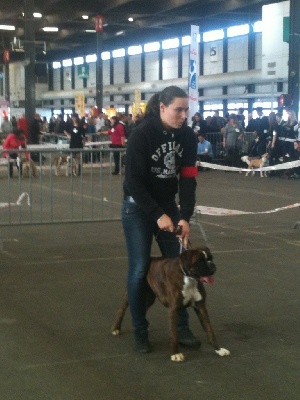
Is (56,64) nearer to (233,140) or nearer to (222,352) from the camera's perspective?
(233,140)

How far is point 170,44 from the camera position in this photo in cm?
5062

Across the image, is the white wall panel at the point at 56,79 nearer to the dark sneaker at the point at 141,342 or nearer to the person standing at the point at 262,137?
the person standing at the point at 262,137

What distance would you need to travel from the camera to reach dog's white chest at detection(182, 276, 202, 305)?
5.20m

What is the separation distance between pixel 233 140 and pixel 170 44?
26.1 metres

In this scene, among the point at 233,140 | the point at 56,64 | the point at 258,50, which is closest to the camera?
the point at 233,140

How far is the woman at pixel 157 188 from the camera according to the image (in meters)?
5.26

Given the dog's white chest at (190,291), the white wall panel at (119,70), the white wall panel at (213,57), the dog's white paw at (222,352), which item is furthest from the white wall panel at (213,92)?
the dog's white chest at (190,291)

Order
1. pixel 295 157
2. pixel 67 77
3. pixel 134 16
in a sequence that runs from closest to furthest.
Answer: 1. pixel 295 157
2. pixel 134 16
3. pixel 67 77

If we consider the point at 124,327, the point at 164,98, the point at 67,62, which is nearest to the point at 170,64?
the point at 67,62

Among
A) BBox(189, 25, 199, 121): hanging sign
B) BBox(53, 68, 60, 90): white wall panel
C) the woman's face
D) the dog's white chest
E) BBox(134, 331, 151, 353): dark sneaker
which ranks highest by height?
BBox(53, 68, 60, 90): white wall panel

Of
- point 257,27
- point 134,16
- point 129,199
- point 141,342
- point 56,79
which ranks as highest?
point 134,16

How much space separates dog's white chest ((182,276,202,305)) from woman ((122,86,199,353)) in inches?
11.7

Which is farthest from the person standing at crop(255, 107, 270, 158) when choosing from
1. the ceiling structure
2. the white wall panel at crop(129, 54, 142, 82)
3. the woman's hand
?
the white wall panel at crop(129, 54, 142, 82)

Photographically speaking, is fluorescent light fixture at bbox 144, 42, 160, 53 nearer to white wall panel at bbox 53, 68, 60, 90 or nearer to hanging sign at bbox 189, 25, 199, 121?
white wall panel at bbox 53, 68, 60, 90
